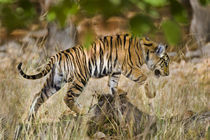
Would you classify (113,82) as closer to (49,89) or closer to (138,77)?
(138,77)

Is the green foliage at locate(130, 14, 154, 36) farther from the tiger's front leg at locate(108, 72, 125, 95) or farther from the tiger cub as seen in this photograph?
the tiger's front leg at locate(108, 72, 125, 95)

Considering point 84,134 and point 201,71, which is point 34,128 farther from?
point 201,71

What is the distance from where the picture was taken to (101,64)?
142 inches

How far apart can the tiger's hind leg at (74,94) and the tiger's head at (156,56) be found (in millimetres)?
651

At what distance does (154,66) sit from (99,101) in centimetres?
108

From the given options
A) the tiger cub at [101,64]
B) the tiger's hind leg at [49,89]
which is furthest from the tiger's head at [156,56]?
the tiger's hind leg at [49,89]

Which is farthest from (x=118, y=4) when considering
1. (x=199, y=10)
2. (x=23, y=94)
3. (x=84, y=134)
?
(x=199, y=10)

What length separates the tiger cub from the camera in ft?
11.0

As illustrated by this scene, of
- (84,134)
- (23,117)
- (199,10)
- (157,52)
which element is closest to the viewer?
(84,134)

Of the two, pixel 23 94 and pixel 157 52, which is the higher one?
pixel 157 52


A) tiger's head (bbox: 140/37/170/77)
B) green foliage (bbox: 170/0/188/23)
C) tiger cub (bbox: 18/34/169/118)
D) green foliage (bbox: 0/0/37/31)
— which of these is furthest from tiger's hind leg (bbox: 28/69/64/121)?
green foliage (bbox: 170/0/188/23)

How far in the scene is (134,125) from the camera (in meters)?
2.81

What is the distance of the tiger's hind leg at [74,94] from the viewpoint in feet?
10.5

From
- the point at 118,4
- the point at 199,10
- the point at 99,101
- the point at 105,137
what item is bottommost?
the point at 105,137
